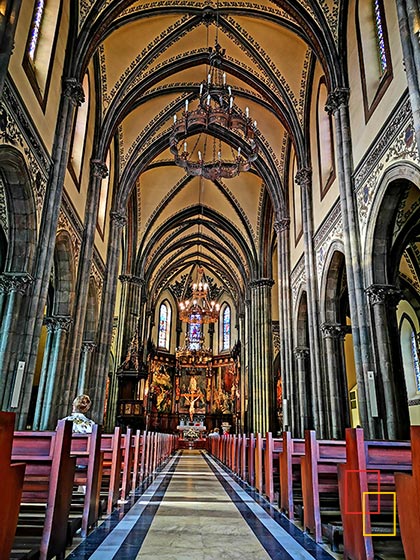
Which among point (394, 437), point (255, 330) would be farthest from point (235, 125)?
point (255, 330)

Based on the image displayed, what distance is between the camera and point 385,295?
416 inches

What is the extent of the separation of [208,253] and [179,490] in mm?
30180

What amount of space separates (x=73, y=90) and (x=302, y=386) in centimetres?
1246

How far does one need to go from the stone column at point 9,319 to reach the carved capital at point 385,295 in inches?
312

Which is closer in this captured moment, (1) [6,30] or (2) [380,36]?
(1) [6,30]

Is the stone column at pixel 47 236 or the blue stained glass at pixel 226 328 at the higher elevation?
the blue stained glass at pixel 226 328

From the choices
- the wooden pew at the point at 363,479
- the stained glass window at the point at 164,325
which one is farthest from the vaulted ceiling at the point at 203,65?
the stained glass window at the point at 164,325

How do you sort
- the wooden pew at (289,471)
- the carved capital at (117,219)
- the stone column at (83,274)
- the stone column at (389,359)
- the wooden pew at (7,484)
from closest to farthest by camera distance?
1. the wooden pew at (7,484)
2. the wooden pew at (289,471)
3. the stone column at (389,359)
4. the stone column at (83,274)
5. the carved capital at (117,219)

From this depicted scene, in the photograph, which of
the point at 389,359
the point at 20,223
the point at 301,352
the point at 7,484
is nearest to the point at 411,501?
the point at 7,484

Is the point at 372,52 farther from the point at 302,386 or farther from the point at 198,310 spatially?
the point at 198,310

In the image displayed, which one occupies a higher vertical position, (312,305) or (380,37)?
(380,37)

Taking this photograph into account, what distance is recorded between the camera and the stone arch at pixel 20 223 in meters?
10.4

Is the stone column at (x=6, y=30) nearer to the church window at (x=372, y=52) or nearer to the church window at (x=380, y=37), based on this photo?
the church window at (x=372, y=52)

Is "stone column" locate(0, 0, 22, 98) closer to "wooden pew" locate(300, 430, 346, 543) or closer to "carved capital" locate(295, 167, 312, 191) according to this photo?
"wooden pew" locate(300, 430, 346, 543)
